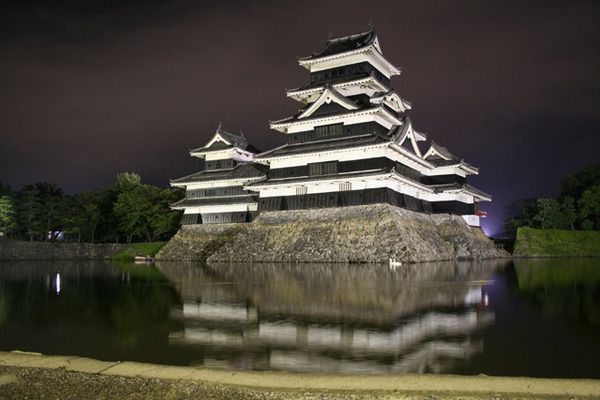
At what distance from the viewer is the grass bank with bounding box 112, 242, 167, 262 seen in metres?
58.7

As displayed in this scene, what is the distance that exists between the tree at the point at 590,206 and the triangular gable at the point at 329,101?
1162 inches

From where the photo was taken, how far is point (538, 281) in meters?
21.8

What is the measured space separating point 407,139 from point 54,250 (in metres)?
46.4

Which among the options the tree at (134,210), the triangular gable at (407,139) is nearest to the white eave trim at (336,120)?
the triangular gable at (407,139)

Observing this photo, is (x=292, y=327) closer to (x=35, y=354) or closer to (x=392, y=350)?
(x=392, y=350)

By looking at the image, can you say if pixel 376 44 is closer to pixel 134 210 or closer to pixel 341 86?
pixel 341 86

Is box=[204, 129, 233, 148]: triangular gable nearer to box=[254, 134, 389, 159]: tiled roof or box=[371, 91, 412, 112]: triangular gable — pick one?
box=[254, 134, 389, 159]: tiled roof

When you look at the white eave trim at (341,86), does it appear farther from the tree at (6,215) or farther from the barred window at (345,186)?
the tree at (6,215)

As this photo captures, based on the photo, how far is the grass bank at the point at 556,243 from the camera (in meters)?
48.2

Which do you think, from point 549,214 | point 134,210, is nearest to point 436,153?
point 549,214

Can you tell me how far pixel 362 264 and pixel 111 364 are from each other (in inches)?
1105

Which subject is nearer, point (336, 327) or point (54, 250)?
A: point (336, 327)

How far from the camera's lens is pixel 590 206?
52906mm

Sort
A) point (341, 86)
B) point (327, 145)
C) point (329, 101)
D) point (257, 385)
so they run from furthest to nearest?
point (341, 86) < point (329, 101) < point (327, 145) < point (257, 385)
